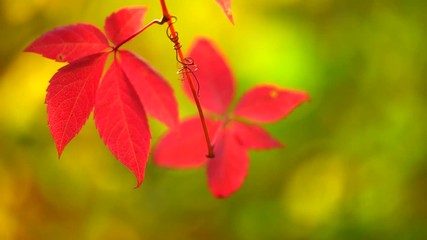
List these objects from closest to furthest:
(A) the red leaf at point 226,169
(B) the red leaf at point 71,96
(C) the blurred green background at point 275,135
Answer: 1. (B) the red leaf at point 71,96
2. (A) the red leaf at point 226,169
3. (C) the blurred green background at point 275,135

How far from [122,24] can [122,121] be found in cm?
10

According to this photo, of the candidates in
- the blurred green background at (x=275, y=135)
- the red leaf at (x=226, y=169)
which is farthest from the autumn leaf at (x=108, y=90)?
the blurred green background at (x=275, y=135)

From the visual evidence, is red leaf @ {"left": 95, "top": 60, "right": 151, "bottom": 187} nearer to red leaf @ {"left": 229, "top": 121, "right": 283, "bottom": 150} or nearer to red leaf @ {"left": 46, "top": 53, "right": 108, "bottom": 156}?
red leaf @ {"left": 46, "top": 53, "right": 108, "bottom": 156}

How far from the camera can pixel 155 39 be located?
3.49ft

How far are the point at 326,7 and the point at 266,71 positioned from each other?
0.21 metres

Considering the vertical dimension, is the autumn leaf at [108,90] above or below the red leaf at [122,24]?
below

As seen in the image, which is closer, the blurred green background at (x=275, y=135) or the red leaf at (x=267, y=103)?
the red leaf at (x=267, y=103)

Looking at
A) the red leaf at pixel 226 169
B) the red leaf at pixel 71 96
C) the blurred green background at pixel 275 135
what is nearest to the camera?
the red leaf at pixel 71 96

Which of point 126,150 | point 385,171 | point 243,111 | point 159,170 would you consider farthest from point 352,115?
point 126,150

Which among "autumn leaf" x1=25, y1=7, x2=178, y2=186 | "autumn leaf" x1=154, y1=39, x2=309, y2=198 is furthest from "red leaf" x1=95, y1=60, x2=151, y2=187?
"autumn leaf" x1=154, y1=39, x2=309, y2=198

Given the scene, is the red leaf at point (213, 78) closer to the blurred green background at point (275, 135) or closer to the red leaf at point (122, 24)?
the red leaf at point (122, 24)

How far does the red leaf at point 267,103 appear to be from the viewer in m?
0.60

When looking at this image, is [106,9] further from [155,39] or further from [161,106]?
[161,106]

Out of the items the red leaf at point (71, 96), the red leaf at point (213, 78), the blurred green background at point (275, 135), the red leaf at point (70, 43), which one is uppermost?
the red leaf at point (70, 43)
